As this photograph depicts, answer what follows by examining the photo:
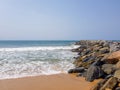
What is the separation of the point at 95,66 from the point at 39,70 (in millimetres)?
3940

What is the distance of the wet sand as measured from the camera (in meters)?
8.29

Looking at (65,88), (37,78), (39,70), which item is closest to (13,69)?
(39,70)

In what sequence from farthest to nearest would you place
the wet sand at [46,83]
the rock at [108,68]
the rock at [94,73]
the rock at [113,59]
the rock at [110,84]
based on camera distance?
the rock at [113,59] → the rock at [94,73] → the rock at [108,68] → the wet sand at [46,83] → the rock at [110,84]

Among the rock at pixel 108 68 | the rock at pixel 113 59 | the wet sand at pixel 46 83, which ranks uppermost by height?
the rock at pixel 113 59

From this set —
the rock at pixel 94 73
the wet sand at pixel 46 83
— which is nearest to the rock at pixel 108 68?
the rock at pixel 94 73

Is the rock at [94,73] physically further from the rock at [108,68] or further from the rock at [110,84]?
the rock at [110,84]

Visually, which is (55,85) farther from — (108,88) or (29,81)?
(108,88)

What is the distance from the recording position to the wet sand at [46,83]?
829 centimetres

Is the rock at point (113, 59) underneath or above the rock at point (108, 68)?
above

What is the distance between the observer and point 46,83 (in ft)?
29.5

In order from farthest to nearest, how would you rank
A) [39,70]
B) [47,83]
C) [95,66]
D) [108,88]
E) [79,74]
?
[39,70] < [79,74] < [95,66] < [47,83] < [108,88]

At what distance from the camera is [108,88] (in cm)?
689

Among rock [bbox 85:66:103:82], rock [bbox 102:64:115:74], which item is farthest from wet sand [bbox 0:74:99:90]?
rock [bbox 102:64:115:74]

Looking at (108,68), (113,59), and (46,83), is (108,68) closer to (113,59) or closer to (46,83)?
(113,59)
